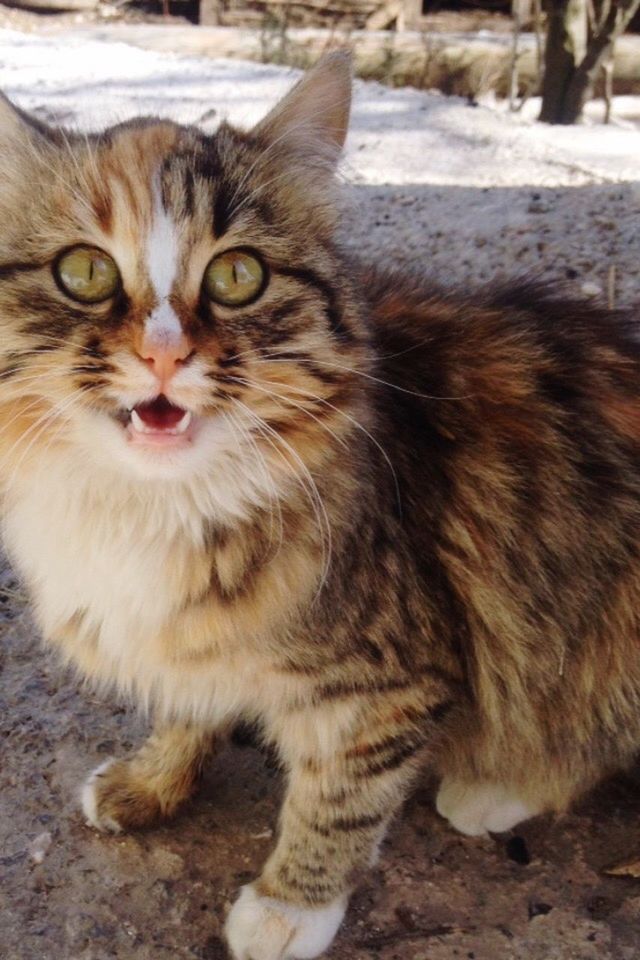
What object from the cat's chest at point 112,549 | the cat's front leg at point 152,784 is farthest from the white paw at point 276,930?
the cat's chest at point 112,549

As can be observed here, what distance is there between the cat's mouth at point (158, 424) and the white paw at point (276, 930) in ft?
2.92

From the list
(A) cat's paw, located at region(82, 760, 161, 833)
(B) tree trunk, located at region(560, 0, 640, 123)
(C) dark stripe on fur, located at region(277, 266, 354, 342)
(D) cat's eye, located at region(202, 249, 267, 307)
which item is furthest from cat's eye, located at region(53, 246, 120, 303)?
(B) tree trunk, located at region(560, 0, 640, 123)

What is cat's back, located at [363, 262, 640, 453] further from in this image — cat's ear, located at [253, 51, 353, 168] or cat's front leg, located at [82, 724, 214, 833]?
cat's front leg, located at [82, 724, 214, 833]

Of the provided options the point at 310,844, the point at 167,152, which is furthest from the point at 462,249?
the point at 310,844

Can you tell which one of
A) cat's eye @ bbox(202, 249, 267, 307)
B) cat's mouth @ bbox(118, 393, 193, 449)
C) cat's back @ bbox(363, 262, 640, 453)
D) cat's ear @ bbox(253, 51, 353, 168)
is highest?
cat's ear @ bbox(253, 51, 353, 168)

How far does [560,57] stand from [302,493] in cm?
518

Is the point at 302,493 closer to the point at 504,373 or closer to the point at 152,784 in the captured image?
the point at 504,373

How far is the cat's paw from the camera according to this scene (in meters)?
1.91

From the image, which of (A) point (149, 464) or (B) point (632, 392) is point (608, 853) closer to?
(B) point (632, 392)

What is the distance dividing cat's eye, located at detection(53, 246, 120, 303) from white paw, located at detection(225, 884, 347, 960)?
43.1 inches

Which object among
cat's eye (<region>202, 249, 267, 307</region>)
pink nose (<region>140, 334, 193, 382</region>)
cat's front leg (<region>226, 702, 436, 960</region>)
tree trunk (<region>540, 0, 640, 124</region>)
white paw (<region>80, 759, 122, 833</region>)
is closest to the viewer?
pink nose (<region>140, 334, 193, 382</region>)

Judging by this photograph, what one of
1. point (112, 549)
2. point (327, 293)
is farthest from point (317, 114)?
point (112, 549)

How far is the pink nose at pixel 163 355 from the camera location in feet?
4.26

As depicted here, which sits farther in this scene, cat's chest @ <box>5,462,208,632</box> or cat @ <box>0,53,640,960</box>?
cat's chest @ <box>5,462,208,632</box>
